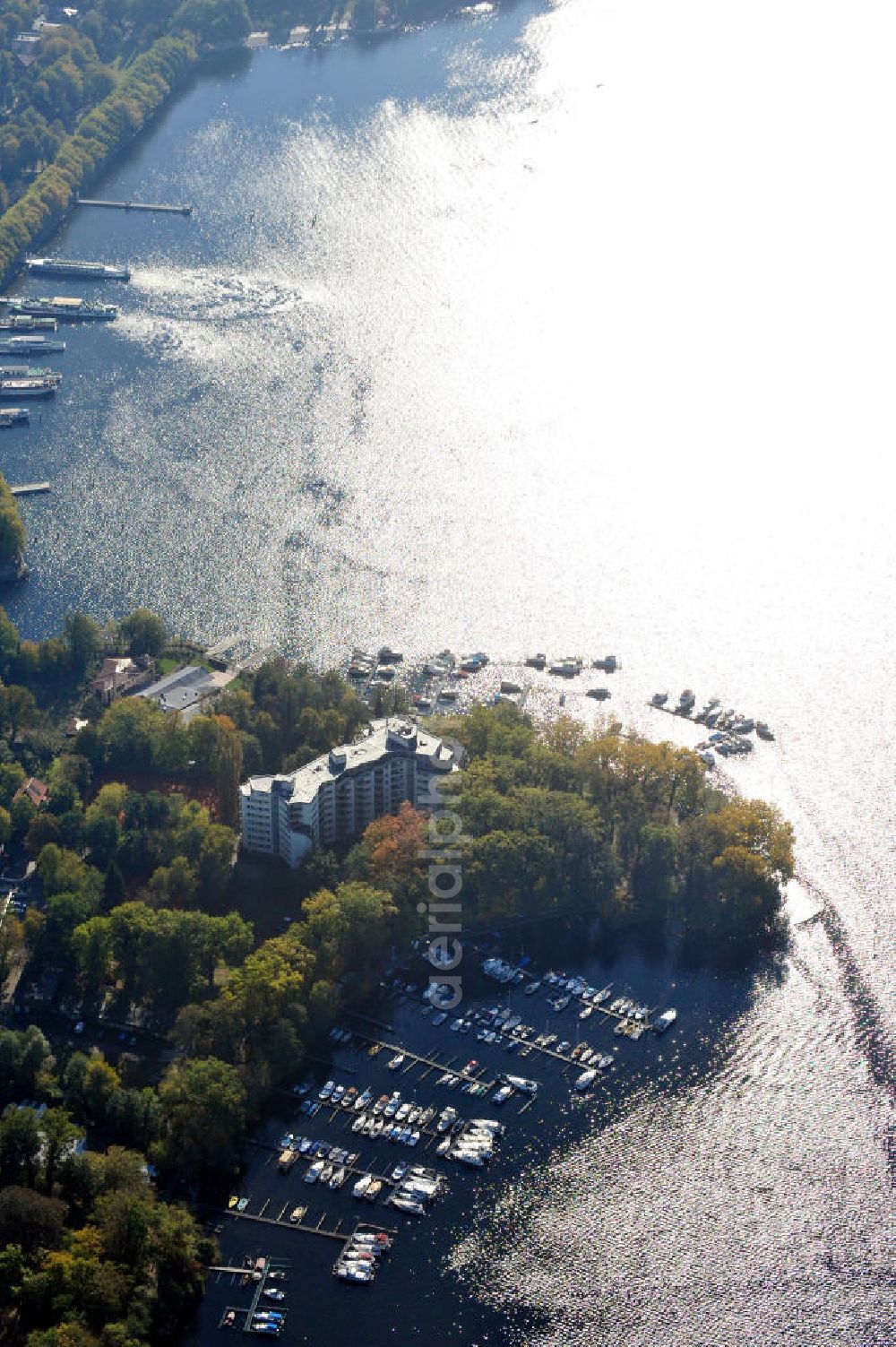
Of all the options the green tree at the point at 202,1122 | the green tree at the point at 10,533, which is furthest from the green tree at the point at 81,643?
the green tree at the point at 202,1122

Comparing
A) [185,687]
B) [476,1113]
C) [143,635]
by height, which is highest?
[143,635]

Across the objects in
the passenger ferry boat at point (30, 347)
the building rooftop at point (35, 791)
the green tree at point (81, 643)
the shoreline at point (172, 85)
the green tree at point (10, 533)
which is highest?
the shoreline at point (172, 85)

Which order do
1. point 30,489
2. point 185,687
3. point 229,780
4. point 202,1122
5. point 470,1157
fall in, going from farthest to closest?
point 30,489 < point 185,687 < point 229,780 < point 470,1157 < point 202,1122

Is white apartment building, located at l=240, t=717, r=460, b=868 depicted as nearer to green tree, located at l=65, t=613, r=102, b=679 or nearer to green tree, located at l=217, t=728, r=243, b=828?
green tree, located at l=217, t=728, r=243, b=828

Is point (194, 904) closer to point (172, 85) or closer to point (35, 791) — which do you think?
point (35, 791)

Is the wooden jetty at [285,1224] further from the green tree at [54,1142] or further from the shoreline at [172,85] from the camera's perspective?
the shoreline at [172,85]

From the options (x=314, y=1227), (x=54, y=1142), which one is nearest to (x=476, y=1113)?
(x=314, y=1227)

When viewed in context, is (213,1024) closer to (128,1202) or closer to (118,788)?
(128,1202)
